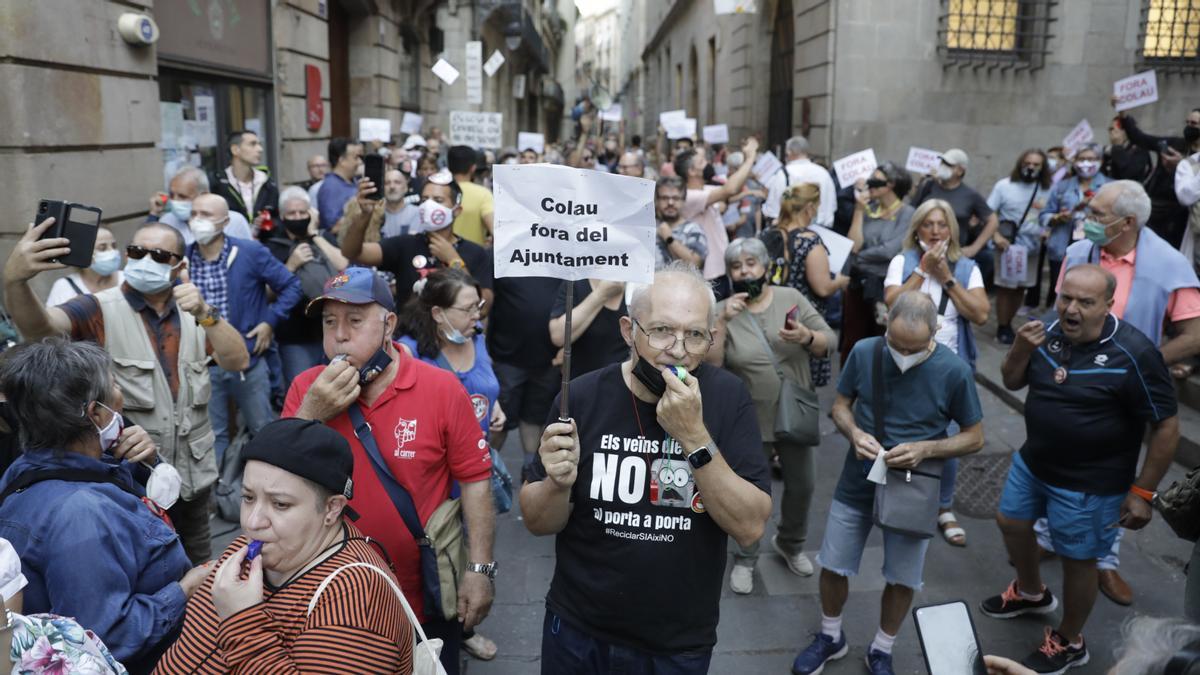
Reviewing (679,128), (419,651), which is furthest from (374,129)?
(419,651)

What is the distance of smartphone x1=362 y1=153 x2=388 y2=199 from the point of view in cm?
563

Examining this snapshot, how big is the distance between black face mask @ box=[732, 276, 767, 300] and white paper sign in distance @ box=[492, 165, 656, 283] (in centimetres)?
232

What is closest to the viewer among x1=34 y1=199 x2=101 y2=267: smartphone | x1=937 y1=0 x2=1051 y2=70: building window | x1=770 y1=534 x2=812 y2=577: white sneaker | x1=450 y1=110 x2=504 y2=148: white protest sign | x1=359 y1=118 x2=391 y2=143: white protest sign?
x1=34 y1=199 x2=101 y2=267: smartphone

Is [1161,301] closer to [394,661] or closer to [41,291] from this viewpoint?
[394,661]

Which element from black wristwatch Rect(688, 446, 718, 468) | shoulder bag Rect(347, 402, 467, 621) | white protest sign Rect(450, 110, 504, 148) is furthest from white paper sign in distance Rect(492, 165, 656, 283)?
white protest sign Rect(450, 110, 504, 148)

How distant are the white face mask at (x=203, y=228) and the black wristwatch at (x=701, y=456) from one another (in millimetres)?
4205

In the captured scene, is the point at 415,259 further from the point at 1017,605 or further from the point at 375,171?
the point at 1017,605

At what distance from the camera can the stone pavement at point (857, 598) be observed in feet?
14.7

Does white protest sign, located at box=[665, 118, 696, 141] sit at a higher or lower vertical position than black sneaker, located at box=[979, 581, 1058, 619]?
higher

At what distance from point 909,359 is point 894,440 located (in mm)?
391

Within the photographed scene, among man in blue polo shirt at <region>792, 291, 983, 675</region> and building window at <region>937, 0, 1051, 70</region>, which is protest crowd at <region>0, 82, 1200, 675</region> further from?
building window at <region>937, 0, 1051, 70</region>

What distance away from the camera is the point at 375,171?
569 cm

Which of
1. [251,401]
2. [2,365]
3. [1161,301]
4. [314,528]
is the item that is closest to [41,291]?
[251,401]

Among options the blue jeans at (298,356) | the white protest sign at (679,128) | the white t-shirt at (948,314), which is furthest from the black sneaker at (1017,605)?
the white protest sign at (679,128)
